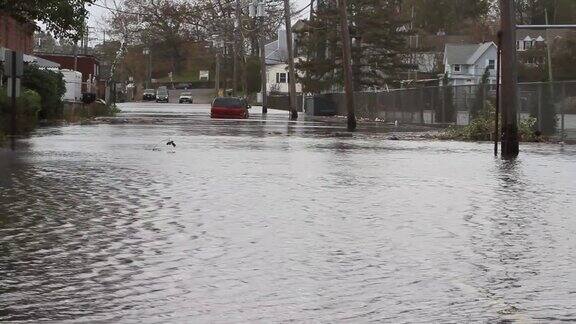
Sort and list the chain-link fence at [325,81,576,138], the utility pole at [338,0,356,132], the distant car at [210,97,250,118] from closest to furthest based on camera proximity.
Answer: the chain-link fence at [325,81,576,138], the utility pole at [338,0,356,132], the distant car at [210,97,250,118]

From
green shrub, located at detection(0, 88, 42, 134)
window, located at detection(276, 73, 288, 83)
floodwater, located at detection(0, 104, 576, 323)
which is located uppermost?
window, located at detection(276, 73, 288, 83)

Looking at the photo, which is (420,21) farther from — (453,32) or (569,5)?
(569,5)

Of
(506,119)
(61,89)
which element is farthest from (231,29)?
(506,119)

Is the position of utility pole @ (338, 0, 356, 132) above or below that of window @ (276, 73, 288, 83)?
below

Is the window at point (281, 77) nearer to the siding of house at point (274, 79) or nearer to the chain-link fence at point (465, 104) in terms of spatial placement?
the siding of house at point (274, 79)

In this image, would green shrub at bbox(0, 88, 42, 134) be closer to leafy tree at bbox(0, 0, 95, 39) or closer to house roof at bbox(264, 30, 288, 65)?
leafy tree at bbox(0, 0, 95, 39)

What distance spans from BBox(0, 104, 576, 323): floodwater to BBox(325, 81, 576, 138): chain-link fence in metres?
14.6

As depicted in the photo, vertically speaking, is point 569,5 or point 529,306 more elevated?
point 569,5

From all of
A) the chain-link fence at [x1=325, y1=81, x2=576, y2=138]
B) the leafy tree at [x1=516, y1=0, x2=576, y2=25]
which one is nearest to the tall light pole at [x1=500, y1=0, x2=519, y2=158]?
the chain-link fence at [x1=325, y1=81, x2=576, y2=138]

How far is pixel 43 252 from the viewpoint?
9672 mm

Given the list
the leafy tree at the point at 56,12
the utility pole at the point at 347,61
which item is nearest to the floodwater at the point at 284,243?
the leafy tree at the point at 56,12

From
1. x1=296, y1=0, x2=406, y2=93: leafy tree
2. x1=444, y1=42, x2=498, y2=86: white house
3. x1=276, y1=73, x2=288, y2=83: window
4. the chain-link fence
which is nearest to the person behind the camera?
the chain-link fence

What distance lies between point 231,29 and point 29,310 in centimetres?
9226

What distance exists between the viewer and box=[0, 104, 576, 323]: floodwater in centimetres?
739
